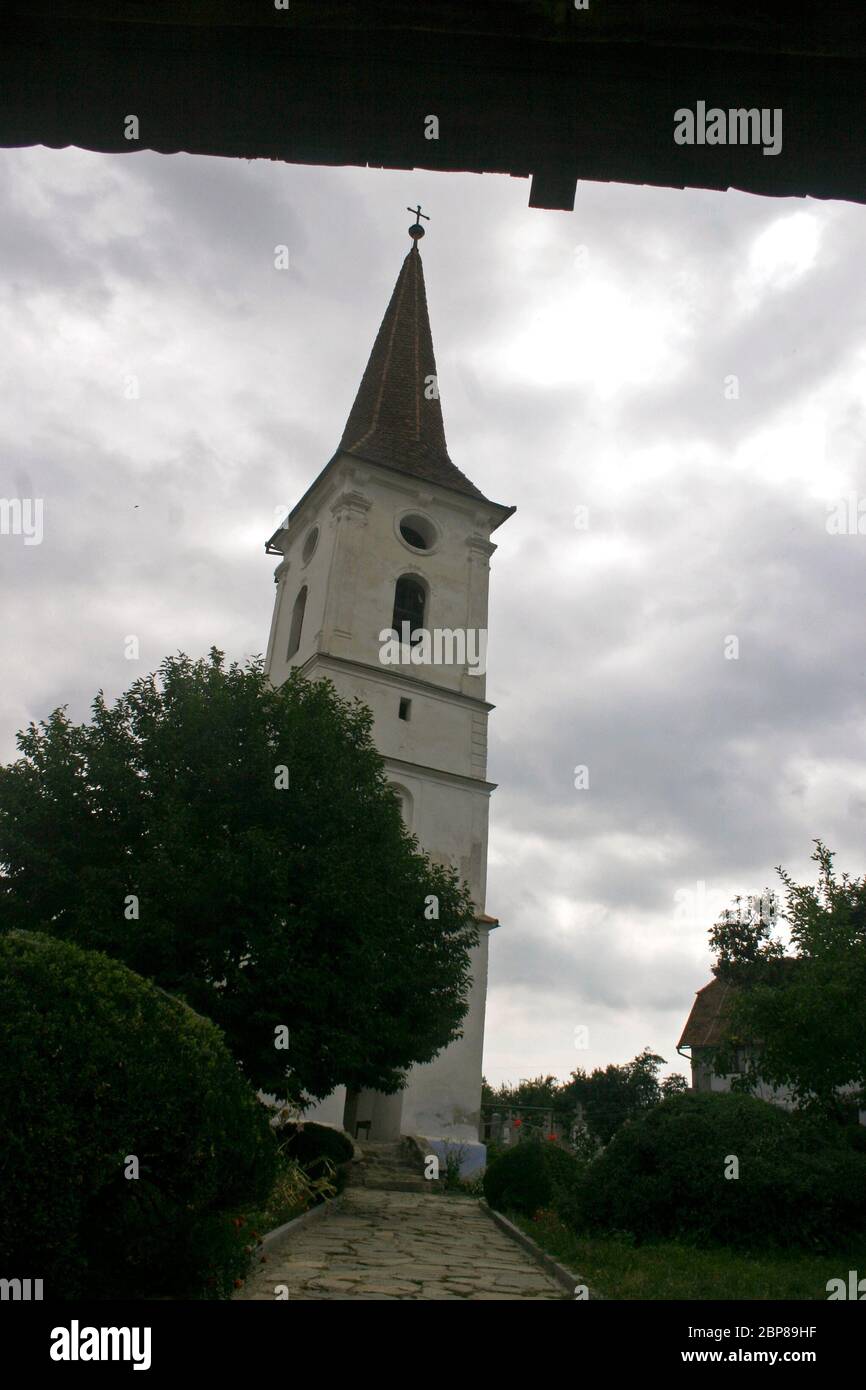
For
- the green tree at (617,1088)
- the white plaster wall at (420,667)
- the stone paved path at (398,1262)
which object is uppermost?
the white plaster wall at (420,667)

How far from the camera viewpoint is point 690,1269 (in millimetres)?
8586

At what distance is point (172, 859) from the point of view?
1338 cm

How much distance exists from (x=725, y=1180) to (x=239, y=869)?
22.9 feet

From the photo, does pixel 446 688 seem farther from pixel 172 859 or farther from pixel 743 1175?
pixel 743 1175

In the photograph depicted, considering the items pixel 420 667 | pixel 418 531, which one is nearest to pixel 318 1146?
pixel 420 667

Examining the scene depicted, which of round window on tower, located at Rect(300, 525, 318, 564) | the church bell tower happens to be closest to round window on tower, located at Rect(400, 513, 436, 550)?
the church bell tower

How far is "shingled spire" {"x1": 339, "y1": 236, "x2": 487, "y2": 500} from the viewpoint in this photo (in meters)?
31.2

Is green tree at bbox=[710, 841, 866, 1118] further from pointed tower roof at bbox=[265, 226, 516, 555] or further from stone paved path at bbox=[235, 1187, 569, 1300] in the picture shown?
Result: pointed tower roof at bbox=[265, 226, 516, 555]

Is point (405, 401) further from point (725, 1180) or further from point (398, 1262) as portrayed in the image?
point (398, 1262)

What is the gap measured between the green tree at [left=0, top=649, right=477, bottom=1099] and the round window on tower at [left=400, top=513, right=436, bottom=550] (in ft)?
47.1

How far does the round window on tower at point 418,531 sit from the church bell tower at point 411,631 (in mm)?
44

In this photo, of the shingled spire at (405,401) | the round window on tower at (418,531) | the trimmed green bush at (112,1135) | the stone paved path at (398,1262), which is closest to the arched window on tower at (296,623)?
the round window on tower at (418,531)

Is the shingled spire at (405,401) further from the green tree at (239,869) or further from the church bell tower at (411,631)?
the green tree at (239,869)

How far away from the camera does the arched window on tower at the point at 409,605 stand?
28547 millimetres
